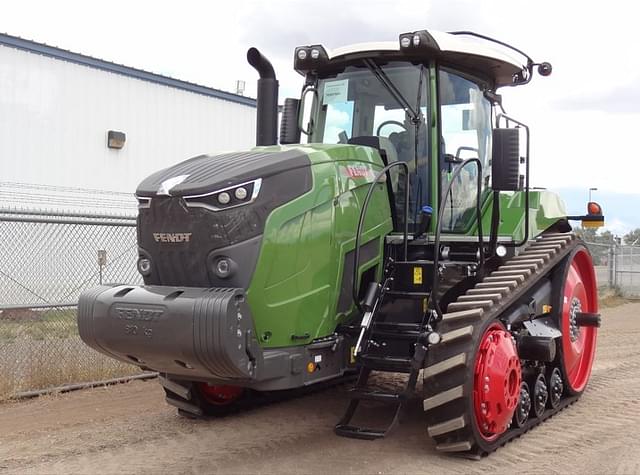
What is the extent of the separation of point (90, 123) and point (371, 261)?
35.6 feet

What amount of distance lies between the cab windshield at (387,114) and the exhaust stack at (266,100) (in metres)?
0.37

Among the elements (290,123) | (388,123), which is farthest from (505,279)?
(290,123)

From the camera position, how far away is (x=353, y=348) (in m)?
Result: 5.54

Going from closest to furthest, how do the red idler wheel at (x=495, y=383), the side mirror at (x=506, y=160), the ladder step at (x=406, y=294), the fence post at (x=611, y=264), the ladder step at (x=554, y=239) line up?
the red idler wheel at (x=495, y=383), the ladder step at (x=406, y=294), the side mirror at (x=506, y=160), the ladder step at (x=554, y=239), the fence post at (x=611, y=264)

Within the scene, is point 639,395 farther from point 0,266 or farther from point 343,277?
point 0,266

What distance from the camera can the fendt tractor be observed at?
4844mm

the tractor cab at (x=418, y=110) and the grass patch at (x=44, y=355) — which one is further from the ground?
the tractor cab at (x=418, y=110)

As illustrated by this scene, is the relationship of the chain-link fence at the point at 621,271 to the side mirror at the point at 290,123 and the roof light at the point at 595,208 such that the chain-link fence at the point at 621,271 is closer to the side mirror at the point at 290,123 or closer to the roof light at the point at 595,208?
the roof light at the point at 595,208

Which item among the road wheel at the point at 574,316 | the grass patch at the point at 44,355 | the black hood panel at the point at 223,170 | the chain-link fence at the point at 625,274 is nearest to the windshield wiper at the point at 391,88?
the black hood panel at the point at 223,170

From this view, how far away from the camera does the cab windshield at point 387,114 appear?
614 cm

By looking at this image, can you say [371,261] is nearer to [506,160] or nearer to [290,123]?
[506,160]

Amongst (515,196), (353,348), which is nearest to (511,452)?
(353,348)

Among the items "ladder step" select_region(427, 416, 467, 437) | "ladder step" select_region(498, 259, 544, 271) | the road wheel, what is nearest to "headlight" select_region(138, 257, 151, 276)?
"ladder step" select_region(427, 416, 467, 437)

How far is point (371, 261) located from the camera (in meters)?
5.80
